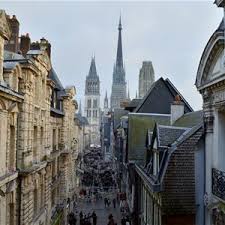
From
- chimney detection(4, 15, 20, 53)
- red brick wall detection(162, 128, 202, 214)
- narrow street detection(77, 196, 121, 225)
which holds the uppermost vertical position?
chimney detection(4, 15, 20, 53)

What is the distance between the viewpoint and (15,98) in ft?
52.6

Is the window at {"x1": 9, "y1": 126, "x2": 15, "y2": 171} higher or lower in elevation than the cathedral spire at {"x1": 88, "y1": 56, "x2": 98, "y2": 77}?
lower

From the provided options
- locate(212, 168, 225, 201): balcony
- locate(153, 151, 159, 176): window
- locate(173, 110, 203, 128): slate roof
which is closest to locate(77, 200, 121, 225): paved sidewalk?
locate(173, 110, 203, 128): slate roof

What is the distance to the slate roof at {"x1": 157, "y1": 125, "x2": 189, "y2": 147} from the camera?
17.3 meters

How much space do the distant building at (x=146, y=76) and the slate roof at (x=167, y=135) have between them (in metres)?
138

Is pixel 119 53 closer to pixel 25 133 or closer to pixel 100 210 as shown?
pixel 100 210

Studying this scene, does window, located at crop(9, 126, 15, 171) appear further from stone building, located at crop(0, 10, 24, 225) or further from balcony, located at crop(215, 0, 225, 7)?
balcony, located at crop(215, 0, 225, 7)

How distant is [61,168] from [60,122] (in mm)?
3802

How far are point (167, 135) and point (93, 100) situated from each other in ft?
577

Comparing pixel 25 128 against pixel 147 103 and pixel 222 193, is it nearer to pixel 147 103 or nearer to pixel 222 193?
pixel 222 193

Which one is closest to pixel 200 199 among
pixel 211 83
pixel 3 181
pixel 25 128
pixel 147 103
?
pixel 211 83

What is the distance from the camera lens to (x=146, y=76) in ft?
516

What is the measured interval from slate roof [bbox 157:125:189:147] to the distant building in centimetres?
13790

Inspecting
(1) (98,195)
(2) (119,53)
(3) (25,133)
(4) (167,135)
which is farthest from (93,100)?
(4) (167,135)
